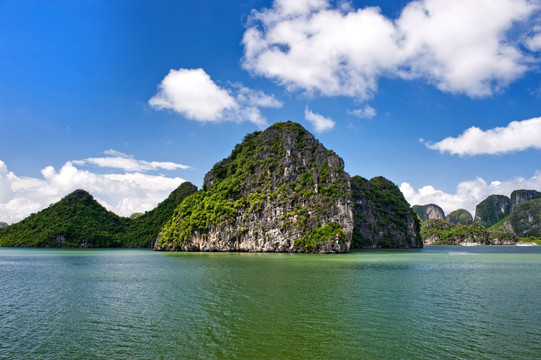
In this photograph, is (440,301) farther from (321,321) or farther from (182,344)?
(182,344)

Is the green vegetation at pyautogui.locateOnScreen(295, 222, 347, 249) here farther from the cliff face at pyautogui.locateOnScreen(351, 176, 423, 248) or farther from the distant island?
the cliff face at pyautogui.locateOnScreen(351, 176, 423, 248)

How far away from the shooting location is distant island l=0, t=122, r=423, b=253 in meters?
92.4

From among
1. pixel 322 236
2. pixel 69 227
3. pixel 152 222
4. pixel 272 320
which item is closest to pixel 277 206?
pixel 322 236

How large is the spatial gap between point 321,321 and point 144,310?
1174 centimetres

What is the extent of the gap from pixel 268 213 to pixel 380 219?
2986 inches

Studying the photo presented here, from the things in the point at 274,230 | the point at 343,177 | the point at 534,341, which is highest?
the point at 343,177

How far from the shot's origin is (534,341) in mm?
15141

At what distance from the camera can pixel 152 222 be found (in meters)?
164

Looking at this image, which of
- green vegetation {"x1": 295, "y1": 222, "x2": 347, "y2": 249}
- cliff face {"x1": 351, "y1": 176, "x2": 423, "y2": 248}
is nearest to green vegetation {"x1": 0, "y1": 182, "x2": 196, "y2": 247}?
cliff face {"x1": 351, "y1": 176, "x2": 423, "y2": 248}

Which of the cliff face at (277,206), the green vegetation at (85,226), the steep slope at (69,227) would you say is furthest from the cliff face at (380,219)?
the steep slope at (69,227)

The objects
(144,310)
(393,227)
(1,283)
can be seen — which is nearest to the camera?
(144,310)

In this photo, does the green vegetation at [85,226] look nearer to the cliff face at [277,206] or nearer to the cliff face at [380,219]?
the cliff face at [277,206]

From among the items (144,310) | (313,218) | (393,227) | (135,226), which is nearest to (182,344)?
(144,310)

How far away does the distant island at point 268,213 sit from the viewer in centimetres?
9238
